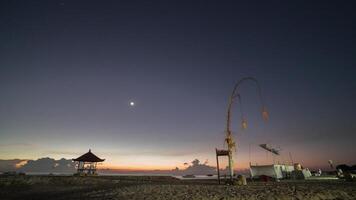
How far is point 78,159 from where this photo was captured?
42.7 meters

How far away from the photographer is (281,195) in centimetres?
1599

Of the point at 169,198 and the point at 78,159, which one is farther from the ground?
the point at 78,159

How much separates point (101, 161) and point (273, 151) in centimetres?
4146

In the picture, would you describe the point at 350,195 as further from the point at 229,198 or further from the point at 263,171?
the point at 263,171

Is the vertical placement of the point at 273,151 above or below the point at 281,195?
above

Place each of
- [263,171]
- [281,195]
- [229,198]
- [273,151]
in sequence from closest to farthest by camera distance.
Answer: [229,198]
[281,195]
[263,171]
[273,151]

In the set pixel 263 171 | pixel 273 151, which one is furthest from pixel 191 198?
pixel 273 151

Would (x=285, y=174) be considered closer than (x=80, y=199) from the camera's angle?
No

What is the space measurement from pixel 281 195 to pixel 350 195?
5936mm

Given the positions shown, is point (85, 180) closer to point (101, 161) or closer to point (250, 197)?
point (101, 161)

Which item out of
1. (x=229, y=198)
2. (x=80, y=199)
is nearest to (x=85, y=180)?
(x=80, y=199)

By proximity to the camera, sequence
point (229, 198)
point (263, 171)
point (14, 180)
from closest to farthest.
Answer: point (229, 198), point (14, 180), point (263, 171)

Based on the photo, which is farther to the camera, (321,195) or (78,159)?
(78,159)

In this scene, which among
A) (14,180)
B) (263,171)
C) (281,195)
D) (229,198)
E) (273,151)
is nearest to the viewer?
(229,198)
